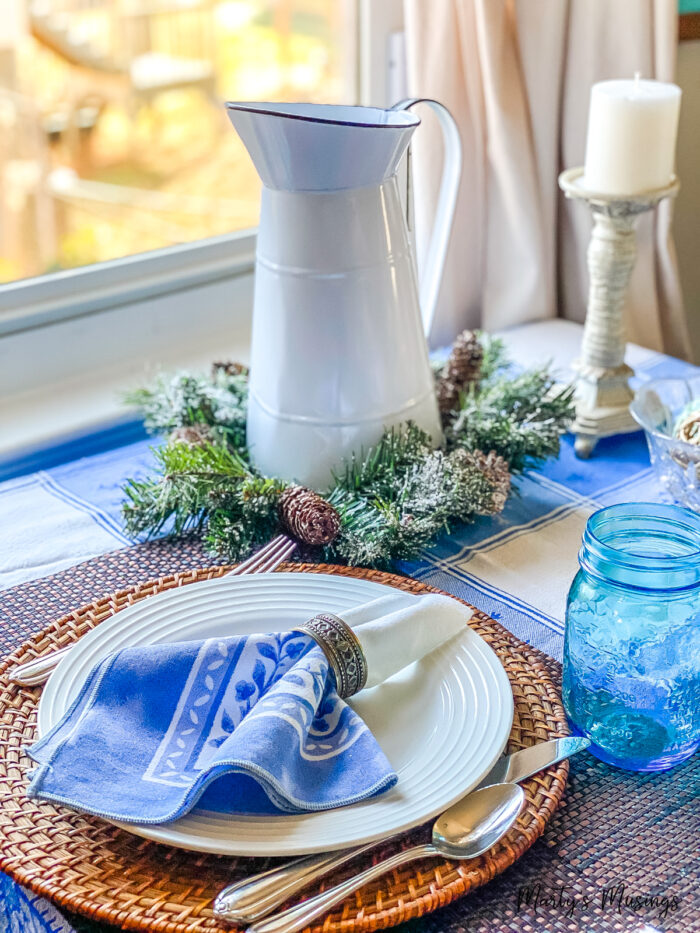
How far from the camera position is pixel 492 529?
2.46 ft

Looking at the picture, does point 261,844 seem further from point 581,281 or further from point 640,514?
point 581,281

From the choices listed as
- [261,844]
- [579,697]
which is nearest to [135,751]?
[261,844]

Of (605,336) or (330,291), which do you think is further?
(605,336)

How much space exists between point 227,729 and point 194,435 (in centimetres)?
34

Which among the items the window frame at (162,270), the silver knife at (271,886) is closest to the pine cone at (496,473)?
the silver knife at (271,886)

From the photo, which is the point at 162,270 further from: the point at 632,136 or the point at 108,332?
the point at 632,136

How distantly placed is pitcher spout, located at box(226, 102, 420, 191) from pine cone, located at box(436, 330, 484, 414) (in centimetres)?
22

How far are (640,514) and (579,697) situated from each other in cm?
10

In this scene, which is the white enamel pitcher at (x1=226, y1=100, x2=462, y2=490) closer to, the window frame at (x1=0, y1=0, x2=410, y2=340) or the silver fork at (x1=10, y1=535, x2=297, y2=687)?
the silver fork at (x1=10, y1=535, x2=297, y2=687)

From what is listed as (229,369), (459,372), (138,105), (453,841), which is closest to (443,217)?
(459,372)

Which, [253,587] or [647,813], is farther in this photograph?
[253,587]

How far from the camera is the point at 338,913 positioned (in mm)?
398

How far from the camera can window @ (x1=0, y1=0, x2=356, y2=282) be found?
4.41 ft

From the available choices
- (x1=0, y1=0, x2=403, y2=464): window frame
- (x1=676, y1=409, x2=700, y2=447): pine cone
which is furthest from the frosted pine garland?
(x1=0, y1=0, x2=403, y2=464): window frame
